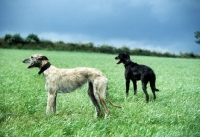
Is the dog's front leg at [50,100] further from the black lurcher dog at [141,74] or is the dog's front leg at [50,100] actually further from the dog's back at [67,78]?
the black lurcher dog at [141,74]

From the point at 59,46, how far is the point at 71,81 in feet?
148

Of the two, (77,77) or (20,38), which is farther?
(20,38)

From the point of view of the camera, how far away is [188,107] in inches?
271

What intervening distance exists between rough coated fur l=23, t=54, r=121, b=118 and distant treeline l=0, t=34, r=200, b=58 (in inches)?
1707

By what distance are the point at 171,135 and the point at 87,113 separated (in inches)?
90.0

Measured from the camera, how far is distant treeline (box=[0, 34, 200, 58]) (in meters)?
47.2

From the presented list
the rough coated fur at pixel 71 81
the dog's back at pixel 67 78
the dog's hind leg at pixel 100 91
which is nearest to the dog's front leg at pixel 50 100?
the rough coated fur at pixel 71 81

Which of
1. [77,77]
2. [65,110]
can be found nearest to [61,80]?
[77,77]

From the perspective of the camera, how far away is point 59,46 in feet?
164

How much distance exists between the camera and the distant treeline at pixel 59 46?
47188 mm

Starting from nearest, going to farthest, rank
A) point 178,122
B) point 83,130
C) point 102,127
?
point 83,130 → point 102,127 → point 178,122

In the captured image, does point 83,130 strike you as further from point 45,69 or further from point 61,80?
point 45,69

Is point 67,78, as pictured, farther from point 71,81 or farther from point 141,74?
point 141,74

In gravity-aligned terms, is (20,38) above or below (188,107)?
above
